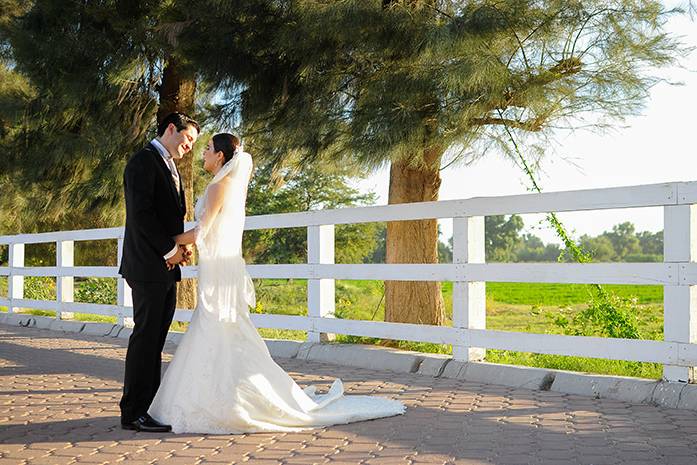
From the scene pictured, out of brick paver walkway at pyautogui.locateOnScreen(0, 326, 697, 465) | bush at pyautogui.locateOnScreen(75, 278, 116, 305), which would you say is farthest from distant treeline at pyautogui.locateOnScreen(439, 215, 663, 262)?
brick paver walkway at pyautogui.locateOnScreen(0, 326, 697, 465)

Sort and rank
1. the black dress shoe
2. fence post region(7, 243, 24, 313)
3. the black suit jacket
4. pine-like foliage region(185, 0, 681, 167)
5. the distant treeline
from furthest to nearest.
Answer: the distant treeline → fence post region(7, 243, 24, 313) → pine-like foliage region(185, 0, 681, 167) → the black suit jacket → the black dress shoe

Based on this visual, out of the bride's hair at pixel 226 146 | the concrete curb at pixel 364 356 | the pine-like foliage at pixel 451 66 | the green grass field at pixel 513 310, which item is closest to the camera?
the bride's hair at pixel 226 146

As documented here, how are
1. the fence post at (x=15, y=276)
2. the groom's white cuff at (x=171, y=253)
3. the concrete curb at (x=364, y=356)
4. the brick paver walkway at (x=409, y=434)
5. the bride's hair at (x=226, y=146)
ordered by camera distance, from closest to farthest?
the brick paver walkway at (x=409, y=434)
the groom's white cuff at (x=171, y=253)
the bride's hair at (x=226, y=146)
the concrete curb at (x=364, y=356)
the fence post at (x=15, y=276)

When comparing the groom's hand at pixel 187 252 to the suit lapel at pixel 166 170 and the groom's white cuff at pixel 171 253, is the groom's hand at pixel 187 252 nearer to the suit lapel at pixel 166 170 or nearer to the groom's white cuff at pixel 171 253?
the groom's white cuff at pixel 171 253

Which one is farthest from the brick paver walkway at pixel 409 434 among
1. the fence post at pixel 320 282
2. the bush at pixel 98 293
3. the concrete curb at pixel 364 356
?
→ the bush at pixel 98 293

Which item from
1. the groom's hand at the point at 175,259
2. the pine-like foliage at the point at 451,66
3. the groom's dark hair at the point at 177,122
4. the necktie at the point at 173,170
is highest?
the pine-like foliage at the point at 451,66

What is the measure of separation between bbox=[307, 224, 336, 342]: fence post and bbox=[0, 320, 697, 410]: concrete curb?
0.34 meters

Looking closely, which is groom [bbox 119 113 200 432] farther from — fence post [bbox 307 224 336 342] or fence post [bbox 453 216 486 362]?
fence post [bbox 307 224 336 342]

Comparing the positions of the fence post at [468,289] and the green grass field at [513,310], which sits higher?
the fence post at [468,289]

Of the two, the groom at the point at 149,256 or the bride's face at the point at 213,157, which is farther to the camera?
the bride's face at the point at 213,157

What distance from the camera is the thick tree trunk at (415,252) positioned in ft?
40.7

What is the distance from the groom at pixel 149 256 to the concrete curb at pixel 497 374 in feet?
10.2

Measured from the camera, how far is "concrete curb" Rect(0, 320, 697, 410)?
711 centimetres

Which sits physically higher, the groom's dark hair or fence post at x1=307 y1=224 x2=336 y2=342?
the groom's dark hair
